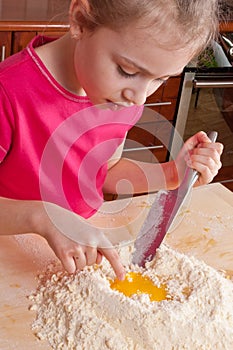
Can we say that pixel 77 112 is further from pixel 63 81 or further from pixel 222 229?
pixel 222 229

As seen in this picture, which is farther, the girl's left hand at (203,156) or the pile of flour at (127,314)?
the girl's left hand at (203,156)

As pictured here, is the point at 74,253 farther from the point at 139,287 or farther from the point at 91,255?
the point at 139,287

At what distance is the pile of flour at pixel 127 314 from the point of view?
0.84 metres

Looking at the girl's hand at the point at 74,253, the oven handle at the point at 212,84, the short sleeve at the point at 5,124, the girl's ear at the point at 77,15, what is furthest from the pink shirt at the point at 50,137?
the oven handle at the point at 212,84

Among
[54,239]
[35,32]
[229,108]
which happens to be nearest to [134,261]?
[54,239]

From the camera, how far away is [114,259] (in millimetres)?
878

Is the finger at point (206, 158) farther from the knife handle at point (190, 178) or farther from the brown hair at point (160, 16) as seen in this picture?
the brown hair at point (160, 16)

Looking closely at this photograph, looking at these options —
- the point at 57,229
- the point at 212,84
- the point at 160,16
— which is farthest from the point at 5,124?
the point at 212,84

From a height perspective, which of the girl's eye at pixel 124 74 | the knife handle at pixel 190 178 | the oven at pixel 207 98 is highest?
the girl's eye at pixel 124 74

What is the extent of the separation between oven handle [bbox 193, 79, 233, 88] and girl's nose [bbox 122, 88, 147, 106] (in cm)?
146

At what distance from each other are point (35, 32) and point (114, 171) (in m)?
0.80

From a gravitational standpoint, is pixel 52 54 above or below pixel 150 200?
above

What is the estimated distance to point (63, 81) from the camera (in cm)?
99

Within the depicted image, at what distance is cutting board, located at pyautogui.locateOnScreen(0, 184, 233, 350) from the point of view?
86 centimetres
